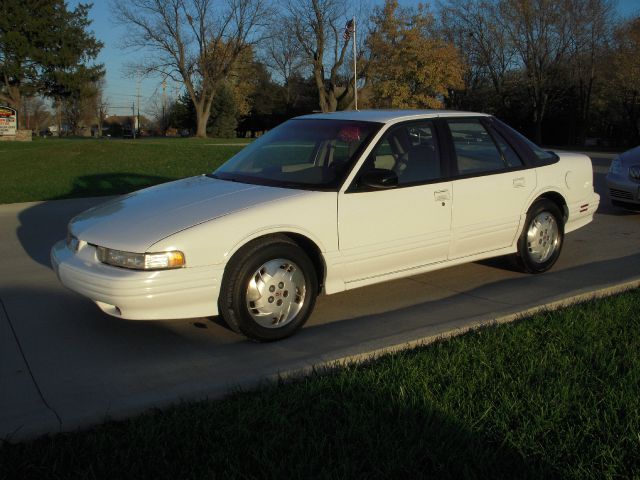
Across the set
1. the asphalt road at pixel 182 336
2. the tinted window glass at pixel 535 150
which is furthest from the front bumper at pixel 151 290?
the tinted window glass at pixel 535 150

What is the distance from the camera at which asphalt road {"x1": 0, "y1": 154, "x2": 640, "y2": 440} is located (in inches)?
142

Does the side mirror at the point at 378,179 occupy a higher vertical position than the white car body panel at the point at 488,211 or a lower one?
higher

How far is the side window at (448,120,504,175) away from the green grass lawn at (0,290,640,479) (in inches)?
84.2

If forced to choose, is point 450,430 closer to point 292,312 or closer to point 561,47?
point 292,312

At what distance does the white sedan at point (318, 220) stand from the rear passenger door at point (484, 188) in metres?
0.01

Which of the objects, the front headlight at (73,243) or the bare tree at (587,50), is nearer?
the front headlight at (73,243)

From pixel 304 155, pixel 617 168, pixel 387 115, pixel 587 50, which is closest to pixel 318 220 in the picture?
pixel 304 155

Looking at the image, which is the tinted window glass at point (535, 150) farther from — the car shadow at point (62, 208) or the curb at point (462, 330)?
the car shadow at point (62, 208)

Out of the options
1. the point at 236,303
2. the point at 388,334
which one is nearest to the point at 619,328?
the point at 388,334

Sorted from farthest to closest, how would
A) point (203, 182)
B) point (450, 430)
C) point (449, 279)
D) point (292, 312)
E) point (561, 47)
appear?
point (561, 47) < point (449, 279) < point (203, 182) < point (292, 312) < point (450, 430)

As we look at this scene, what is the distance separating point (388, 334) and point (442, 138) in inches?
74.3

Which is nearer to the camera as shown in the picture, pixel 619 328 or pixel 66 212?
pixel 619 328

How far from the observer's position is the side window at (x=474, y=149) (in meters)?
5.64

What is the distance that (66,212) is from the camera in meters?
10.1
